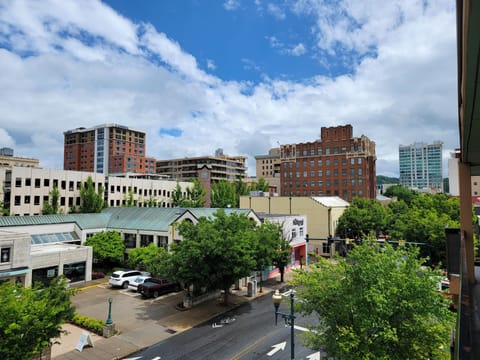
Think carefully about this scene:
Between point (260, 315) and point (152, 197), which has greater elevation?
point (152, 197)

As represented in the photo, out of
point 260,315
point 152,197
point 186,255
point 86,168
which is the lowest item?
point 260,315

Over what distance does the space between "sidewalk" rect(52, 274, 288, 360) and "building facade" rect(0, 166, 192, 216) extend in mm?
37662

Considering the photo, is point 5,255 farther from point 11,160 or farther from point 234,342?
point 11,160

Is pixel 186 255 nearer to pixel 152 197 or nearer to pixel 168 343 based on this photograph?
pixel 168 343

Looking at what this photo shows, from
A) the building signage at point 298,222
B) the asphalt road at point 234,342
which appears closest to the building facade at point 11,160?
the building signage at point 298,222

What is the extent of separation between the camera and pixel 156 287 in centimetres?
2972

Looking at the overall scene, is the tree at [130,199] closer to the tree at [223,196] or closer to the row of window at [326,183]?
the tree at [223,196]

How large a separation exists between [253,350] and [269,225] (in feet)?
48.4

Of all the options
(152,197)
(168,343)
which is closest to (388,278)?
(168,343)

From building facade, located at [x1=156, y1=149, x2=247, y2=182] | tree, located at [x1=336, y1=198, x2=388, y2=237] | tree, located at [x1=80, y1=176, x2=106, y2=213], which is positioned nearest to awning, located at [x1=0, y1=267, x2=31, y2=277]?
tree, located at [x1=80, y1=176, x2=106, y2=213]

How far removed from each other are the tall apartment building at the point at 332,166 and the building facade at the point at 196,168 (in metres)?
28.8

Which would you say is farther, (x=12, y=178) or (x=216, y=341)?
(x=12, y=178)

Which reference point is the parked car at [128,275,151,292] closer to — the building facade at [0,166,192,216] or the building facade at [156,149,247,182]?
the building facade at [0,166,192,216]

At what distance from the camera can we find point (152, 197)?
236 ft
